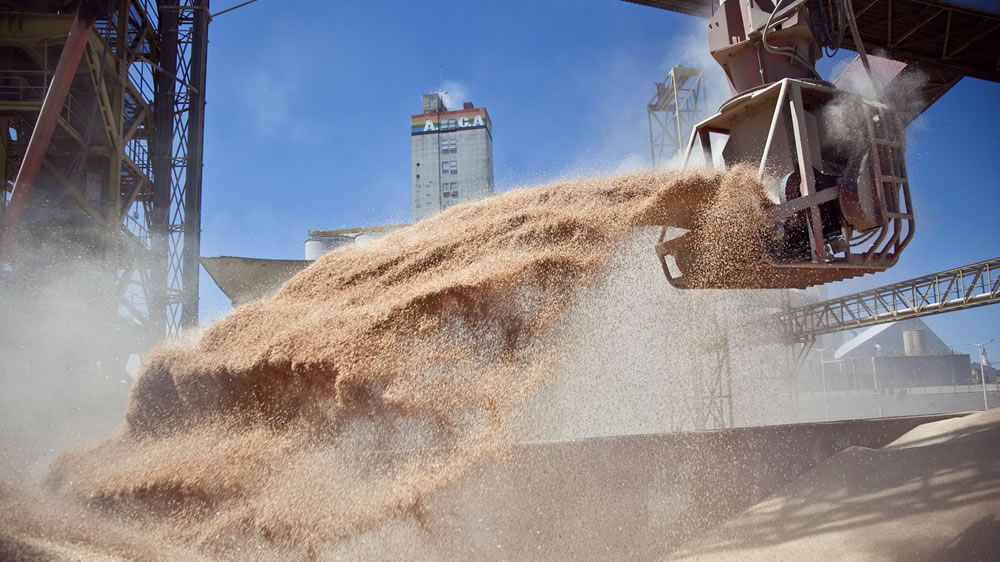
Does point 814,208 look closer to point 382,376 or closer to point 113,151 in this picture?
point 382,376

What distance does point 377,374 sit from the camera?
122 inches

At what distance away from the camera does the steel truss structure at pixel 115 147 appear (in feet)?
32.7

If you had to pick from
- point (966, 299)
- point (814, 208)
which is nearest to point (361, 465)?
point (814, 208)

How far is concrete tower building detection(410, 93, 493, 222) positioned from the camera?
46.3 m

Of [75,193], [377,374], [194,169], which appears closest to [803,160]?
[377,374]

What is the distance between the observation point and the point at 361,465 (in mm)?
3170

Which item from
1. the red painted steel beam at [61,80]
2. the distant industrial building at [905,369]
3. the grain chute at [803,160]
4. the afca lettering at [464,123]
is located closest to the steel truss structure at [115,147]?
the red painted steel beam at [61,80]

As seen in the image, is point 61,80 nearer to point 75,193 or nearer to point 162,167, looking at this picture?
point 75,193

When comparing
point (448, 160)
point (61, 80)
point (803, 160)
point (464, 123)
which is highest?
point (464, 123)

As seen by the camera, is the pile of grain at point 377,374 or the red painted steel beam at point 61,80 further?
the red painted steel beam at point 61,80

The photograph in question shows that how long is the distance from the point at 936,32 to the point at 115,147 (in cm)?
1303

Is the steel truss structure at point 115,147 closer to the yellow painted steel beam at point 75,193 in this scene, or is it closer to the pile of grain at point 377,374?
the yellow painted steel beam at point 75,193

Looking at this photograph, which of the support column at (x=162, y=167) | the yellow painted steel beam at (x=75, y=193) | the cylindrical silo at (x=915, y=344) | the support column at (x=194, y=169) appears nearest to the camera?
the yellow painted steel beam at (x=75, y=193)

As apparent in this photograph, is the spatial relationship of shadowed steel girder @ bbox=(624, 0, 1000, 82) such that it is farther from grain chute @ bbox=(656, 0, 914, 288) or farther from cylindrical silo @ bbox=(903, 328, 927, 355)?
cylindrical silo @ bbox=(903, 328, 927, 355)
